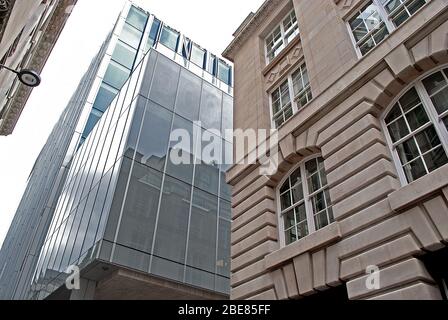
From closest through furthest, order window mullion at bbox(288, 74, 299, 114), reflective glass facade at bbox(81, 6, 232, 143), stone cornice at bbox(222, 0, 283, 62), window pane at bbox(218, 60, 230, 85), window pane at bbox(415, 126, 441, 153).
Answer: window pane at bbox(415, 126, 441, 153)
window mullion at bbox(288, 74, 299, 114)
stone cornice at bbox(222, 0, 283, 62)
reflective glass facade at bbox(81, 6, 232, 143)
window pane at bbox(218, 60, 230, 85)

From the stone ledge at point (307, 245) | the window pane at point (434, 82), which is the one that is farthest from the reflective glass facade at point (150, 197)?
the window pane at point (434, 82)

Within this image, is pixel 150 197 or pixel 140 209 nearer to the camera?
pixel 140 209

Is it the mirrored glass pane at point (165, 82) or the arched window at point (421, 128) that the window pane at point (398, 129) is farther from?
the mirrored glass pane at point (165, 82)

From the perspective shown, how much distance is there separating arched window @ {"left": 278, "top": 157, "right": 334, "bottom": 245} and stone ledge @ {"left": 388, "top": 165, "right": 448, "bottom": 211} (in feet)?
6.68

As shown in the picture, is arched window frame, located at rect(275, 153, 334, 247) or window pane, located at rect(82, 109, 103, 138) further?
window pane, located at rect(82, 109, 103, 138)

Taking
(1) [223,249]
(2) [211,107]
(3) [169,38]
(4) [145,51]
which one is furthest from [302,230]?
(3) [169,38]

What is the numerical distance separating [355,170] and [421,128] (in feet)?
5.19

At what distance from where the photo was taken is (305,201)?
29.7 feet

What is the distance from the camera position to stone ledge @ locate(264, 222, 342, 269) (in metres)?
7.38

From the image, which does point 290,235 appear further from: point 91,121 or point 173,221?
point 91,121

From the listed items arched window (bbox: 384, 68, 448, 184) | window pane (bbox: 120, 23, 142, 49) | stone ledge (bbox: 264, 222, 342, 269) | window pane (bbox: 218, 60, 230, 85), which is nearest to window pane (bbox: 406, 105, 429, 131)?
arched window (bbox: 384, 68, 448, 184)

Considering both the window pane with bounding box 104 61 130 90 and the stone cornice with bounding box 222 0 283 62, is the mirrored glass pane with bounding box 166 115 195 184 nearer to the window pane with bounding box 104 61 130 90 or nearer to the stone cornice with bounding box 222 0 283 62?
the stone cornice with bounding box 222 0 283 62
